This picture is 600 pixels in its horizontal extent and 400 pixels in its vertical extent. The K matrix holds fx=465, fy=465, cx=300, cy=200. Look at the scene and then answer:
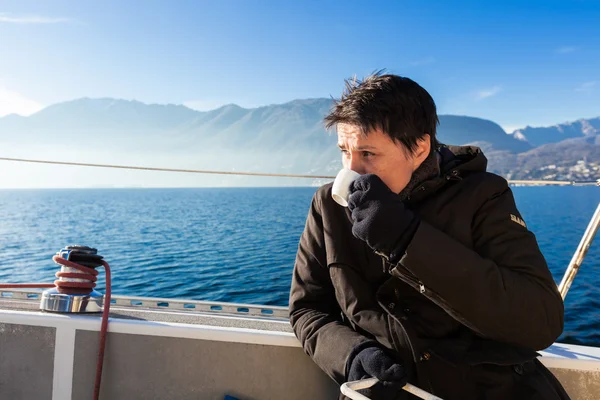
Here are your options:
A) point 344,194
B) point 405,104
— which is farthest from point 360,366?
point 405,104

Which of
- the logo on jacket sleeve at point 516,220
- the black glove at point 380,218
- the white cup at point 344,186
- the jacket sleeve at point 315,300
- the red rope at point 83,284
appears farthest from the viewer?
the red rope at point 83,284

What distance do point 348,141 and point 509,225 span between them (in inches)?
21.5

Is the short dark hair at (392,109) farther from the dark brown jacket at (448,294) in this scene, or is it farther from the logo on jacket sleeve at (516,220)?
the logo on jacket sleeve at (516,220)

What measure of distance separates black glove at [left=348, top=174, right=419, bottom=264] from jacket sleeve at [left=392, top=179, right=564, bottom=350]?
1.2 inches

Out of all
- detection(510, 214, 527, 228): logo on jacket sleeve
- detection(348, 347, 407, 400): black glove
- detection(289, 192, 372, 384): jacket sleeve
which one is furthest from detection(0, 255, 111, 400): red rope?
detection(510, 214, 527, 228): logo on jacket sleeve

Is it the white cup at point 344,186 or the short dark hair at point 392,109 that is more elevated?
the short dark hair at point 392,109

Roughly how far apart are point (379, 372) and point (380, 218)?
494mm

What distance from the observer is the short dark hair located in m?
1.41

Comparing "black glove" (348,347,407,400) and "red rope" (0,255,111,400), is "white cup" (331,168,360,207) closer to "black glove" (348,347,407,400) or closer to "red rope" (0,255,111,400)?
"black glove" (348,347,407,400)

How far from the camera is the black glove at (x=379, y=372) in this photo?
52.3 inches

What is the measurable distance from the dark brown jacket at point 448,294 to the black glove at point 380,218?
32 mm

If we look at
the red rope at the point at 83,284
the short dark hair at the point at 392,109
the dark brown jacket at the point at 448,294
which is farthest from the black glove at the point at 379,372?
the red rope at the point at 83,284

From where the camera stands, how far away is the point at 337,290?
1582mm

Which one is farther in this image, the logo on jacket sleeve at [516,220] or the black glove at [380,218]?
the logo on jacket sleeve at [516,220]
